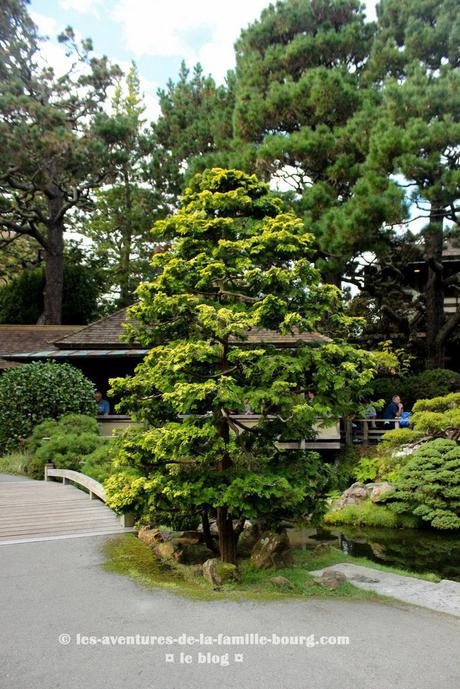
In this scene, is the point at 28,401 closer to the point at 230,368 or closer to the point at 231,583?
the point at 230,368

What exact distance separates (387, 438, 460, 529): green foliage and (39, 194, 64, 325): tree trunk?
62.7 feet

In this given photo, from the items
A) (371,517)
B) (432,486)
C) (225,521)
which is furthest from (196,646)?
(371,517)

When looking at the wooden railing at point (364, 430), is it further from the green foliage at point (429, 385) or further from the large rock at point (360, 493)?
the large rock at point (360, 493)

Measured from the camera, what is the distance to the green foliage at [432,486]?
11547mm

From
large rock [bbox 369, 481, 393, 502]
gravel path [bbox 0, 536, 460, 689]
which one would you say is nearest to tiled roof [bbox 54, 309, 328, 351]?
large rock [bbox 369, 481, 393, 502]

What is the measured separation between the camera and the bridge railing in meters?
9.82

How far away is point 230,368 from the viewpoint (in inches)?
301

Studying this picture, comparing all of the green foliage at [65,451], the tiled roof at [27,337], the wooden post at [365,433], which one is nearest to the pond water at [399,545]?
the wooden post at [365,433]

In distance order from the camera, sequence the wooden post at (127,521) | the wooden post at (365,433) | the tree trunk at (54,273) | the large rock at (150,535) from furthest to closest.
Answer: the tree trunk at (54,273) → the wooden post at (365,433) → the wooden post at (127,521) → the large rock at (150,535)

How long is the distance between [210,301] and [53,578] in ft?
13.5

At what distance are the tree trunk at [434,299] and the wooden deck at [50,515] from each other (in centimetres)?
Answer: 1414

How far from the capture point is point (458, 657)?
497 centimetres

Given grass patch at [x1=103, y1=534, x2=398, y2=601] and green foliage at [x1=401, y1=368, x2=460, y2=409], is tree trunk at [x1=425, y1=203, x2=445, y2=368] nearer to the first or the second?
green foliage at [x1=401, y1=368, x2=460, y2=409]

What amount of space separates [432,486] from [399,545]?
5.15 ft
